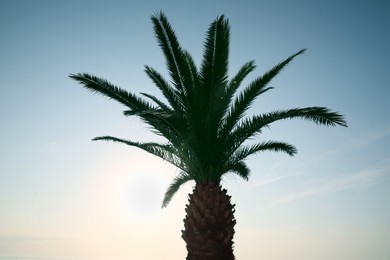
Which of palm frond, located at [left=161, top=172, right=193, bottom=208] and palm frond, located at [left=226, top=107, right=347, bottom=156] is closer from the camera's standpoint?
palm frond, located at [left=226, top=107, right=347, bottom=156]

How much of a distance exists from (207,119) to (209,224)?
321 cm

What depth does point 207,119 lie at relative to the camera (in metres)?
10.5

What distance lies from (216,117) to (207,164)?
4.98 feet

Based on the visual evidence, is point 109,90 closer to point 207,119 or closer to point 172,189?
point 207,119

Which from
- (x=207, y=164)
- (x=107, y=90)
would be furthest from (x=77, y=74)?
(x=207, y=164)

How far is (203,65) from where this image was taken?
1041 centimetres

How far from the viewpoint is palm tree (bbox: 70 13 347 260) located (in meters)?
10.1

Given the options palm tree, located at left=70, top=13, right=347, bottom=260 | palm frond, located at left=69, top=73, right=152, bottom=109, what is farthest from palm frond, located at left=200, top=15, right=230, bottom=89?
palm frond, located at left=69, top=73, right=152, bottom=109

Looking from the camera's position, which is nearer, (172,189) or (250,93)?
(250,93)

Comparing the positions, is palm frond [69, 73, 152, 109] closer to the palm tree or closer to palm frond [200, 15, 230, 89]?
the palm tree

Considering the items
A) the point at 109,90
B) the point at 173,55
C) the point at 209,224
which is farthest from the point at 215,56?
the point at 209,224

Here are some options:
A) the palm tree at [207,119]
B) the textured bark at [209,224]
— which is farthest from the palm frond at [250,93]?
the textured bark at [209,224]

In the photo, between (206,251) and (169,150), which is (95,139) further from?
(206,251)

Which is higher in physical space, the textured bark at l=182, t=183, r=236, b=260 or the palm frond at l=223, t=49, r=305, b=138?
the palm frond at l=223, t=49, r=305, b=138
